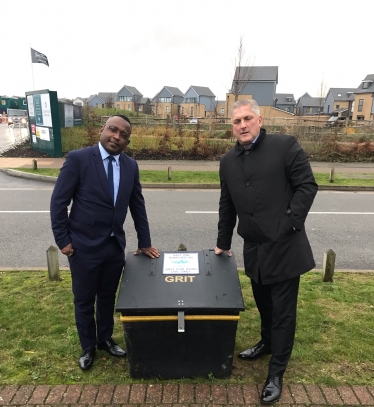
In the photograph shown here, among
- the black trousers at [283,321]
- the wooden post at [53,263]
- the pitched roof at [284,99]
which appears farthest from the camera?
the pitched roof at [284,99]

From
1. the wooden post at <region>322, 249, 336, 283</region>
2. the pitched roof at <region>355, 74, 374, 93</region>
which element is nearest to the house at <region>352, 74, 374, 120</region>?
the pitched roof at <region>355, 74, 374, 93</region>

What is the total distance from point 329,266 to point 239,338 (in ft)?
5.77

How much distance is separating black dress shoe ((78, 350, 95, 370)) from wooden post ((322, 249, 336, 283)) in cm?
291

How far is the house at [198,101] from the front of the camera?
7025 centimetres

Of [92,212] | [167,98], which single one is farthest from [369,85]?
[92,212]

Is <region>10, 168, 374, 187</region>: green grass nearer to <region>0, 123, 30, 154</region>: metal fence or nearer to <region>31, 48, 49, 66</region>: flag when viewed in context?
<region>0, 123, 30, 154</region>: metal fence

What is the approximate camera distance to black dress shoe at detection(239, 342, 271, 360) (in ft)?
9.40

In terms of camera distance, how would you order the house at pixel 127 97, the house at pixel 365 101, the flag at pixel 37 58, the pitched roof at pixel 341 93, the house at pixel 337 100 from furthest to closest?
1. the house at pixel 127 97
2. the pitched roof at pixel 341 93
3. the house at pixel 337 100
4. the house at pixel 365 101
5. the flag at pixel 37 58

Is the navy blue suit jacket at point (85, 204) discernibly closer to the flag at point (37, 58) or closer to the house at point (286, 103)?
the flag at point (37, 58)

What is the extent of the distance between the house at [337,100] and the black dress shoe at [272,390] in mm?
68564

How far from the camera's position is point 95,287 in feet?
8.87

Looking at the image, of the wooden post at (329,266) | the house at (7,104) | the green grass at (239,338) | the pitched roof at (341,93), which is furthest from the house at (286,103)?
the green grass at (239,338)

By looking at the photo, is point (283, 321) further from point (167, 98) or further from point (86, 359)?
point (167, 98)

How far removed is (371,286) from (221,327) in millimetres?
2665
